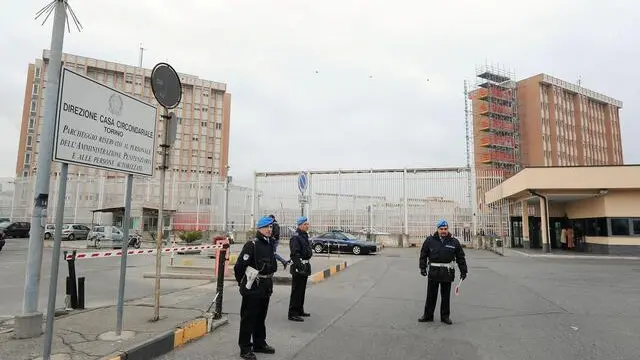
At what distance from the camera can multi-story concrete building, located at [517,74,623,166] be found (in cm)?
7888

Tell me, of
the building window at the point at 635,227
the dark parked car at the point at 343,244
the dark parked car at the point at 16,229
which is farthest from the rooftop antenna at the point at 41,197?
the dark parked car at the point at 16,229

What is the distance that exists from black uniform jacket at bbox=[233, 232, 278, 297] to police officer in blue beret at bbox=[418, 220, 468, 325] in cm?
315

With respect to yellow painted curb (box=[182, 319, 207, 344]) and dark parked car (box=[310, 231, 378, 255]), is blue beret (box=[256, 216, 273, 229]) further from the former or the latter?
dark parked car (box=[310, 231, 378, 255])

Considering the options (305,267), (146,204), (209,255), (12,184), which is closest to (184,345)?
(305,267)

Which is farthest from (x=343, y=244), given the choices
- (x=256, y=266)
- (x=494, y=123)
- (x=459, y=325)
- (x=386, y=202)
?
(x=494, y=123)

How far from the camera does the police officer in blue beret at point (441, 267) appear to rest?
724 centimetres

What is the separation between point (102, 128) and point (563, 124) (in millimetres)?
93434

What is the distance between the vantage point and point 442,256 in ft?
24.0

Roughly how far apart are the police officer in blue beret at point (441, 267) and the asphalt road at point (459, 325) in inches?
13.2

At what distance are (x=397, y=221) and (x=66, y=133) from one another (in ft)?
88.3

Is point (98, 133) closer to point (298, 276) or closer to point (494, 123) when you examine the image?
point (298, 276)

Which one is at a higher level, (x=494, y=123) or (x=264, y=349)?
(x=494, y=123)

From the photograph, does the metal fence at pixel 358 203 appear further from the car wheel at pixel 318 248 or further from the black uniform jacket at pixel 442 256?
the black uniform jacket at pixel 442 256

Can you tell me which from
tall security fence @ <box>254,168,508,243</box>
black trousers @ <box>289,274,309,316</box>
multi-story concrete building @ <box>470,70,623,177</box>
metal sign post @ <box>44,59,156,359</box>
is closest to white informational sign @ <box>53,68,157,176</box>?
metal sign post @ <box>44,59,156,359</box>
